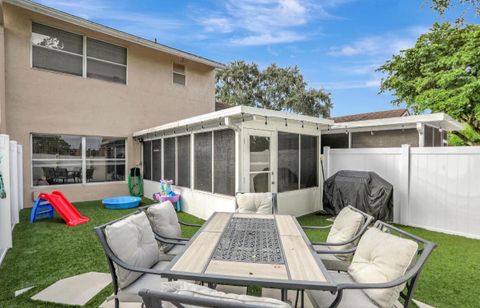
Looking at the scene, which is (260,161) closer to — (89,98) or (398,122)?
(398,122)

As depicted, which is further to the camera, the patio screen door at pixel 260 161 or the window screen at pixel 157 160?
the window screen at pixel 157 160

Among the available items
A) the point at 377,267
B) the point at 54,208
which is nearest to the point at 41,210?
the point at 54,208

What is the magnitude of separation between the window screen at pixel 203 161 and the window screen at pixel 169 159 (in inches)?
52.3

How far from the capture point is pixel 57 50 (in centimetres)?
795

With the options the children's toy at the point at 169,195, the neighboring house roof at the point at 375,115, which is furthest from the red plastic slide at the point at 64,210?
the neighboring house roof at the point at 375,115

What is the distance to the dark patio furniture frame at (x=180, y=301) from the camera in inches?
44.0

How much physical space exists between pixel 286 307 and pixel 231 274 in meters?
0.77

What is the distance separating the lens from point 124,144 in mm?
9461

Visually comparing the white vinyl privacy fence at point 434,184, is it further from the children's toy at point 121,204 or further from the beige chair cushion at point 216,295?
the children's toy at point 121,204

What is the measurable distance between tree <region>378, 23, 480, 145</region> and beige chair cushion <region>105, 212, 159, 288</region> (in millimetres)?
12954

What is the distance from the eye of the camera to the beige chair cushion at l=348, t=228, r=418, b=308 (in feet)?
5.81

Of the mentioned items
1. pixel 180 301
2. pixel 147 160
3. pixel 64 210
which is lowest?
pixel 64 210

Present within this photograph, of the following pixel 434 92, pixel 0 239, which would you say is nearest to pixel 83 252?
pixel 0 239

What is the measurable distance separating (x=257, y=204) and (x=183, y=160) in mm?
3602
